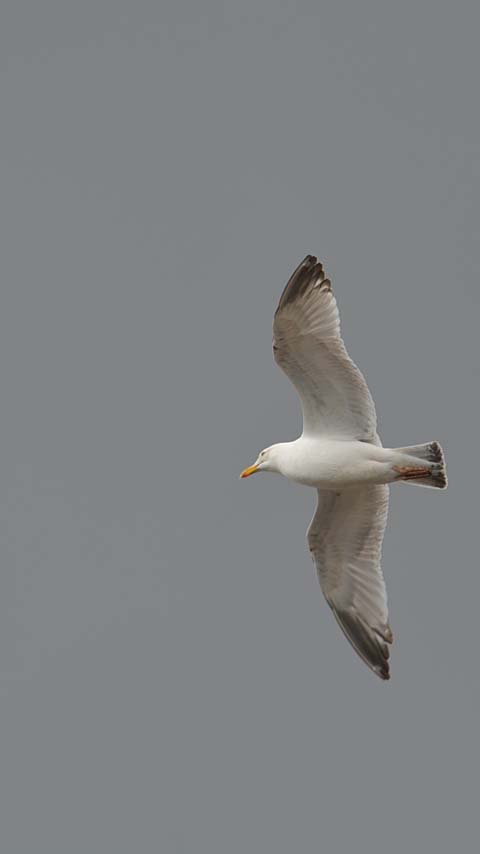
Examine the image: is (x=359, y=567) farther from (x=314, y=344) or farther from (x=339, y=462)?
(x=314, y=344)

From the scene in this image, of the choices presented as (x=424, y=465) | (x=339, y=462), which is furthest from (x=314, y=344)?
(x=424, y=465)

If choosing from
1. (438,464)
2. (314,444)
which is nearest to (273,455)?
(314,444)

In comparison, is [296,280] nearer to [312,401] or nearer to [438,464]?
[312,401]

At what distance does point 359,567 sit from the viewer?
16641 mm

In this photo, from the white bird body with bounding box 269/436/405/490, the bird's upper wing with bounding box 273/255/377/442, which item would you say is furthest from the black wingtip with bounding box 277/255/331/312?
the white bird body with bounding box 269/436/405/490

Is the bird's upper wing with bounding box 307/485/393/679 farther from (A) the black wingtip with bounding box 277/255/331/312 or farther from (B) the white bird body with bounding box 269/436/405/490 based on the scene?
(A) the black wingtip with bounding box 277/255/331/312

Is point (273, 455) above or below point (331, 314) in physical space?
below

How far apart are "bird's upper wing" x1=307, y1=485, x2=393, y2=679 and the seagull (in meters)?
0.01

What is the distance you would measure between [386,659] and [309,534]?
4.90ft

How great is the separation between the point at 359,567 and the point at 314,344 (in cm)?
272

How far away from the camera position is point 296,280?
49.6 ft

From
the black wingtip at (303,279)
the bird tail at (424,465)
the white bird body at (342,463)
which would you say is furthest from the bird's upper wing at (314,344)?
the bird tail at (424,465)

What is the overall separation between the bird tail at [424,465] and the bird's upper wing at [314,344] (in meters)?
0.64

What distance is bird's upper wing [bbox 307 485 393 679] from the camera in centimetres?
1655
